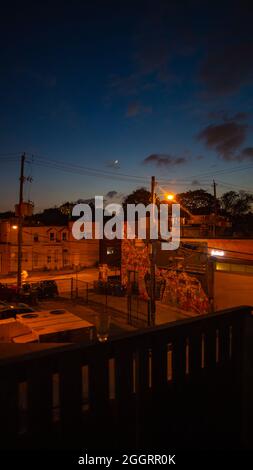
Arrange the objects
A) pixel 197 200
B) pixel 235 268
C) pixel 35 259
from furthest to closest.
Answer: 1. pixel 197 200
2. pixel 35 259
3. pixel 235 268

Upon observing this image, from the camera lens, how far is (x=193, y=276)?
17.2 metres

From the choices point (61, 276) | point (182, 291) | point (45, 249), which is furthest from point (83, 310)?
point (45, 249)

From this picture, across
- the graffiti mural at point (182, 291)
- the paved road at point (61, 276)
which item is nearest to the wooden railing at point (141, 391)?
the graffiti mural at point (182, 291)

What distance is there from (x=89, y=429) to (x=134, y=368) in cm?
46

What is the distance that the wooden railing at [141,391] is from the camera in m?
1.75

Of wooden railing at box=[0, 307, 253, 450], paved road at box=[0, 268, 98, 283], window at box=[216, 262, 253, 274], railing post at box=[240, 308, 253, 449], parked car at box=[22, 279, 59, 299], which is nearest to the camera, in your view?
wooden railing at box=[0, 307, 253, 450]

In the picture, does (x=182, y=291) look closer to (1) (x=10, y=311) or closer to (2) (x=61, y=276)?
(1) (x=10, y=311)

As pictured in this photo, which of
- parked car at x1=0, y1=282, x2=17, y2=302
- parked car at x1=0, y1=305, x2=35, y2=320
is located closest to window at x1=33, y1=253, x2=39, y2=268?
parked car at x1=0, y1=282, x2=17, y2=302

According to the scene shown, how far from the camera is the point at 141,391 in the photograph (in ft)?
7.10

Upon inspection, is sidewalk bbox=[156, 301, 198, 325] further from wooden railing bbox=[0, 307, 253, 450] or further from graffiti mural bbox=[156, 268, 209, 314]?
wooden railing bbox=[0, 307, 253, 450]

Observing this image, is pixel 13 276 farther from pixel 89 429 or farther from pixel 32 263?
pixel 89 429

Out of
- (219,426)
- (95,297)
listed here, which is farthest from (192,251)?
(219,426)

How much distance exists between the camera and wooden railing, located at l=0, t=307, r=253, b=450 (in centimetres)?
175

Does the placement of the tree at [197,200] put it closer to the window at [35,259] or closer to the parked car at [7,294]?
the window at [35,259]
